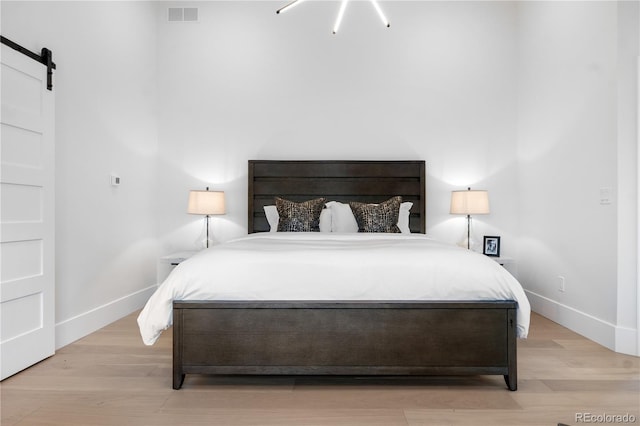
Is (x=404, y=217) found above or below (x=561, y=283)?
above

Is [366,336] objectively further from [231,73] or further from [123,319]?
[231,73]

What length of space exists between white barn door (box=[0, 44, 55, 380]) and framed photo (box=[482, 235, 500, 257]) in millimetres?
3688

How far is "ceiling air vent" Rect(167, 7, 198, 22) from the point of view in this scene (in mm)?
4375

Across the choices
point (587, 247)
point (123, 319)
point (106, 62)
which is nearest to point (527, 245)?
point (587, 247)

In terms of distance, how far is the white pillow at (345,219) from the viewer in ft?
12.5

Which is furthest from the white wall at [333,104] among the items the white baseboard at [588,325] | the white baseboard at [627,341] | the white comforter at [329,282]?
the white comforter at [329,282]

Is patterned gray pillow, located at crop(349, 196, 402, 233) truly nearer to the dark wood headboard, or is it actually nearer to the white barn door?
the dark wood headboard

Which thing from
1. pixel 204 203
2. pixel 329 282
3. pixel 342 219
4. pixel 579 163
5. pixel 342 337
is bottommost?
pixel 342 337

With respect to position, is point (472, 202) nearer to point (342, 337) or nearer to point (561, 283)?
point (561, 283)

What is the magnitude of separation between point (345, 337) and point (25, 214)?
2013 mm
